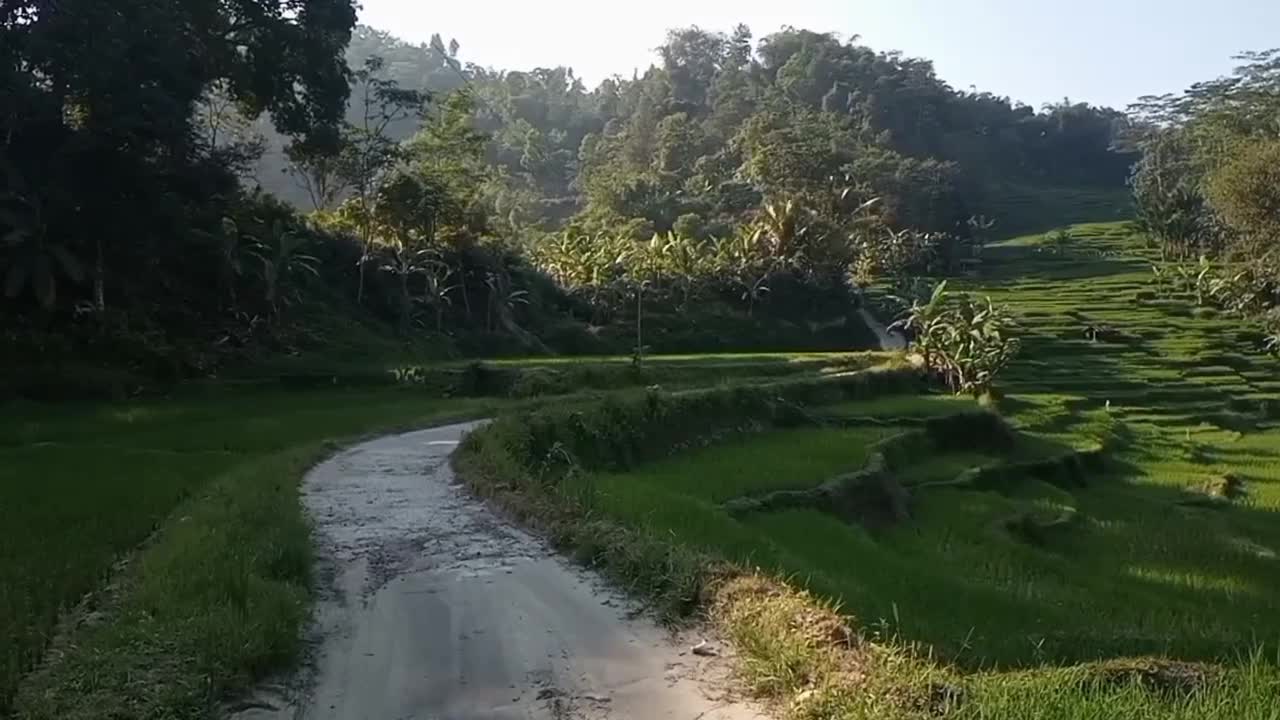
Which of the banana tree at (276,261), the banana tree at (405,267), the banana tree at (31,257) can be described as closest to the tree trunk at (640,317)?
the banana tree at (405,267)

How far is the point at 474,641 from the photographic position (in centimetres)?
650

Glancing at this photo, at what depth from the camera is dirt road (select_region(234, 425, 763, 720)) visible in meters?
5.51

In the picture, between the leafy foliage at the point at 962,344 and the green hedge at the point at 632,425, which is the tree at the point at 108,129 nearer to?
the green hedge at the point at 632,425

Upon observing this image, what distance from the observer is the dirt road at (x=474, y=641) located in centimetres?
551

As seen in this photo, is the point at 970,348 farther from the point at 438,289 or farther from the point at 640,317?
the point at 438,289

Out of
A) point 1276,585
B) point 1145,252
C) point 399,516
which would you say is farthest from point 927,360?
point 1145,252

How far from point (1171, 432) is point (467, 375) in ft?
60.2

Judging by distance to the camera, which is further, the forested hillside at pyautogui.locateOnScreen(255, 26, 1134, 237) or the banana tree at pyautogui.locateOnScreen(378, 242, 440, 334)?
the forested hillside at pyautogui.locateOnScreen(255, 26, 1134, 237)

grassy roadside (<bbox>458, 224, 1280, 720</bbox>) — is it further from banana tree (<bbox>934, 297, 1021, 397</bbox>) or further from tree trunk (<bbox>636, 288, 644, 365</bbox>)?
tree trunk (<bbox>636, 288, 644, 365</bbox>)

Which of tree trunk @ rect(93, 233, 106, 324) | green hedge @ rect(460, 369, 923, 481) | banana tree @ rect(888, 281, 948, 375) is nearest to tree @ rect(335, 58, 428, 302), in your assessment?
tree trunk @ rect(93, 233, 106, 324)

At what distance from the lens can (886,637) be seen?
576cm

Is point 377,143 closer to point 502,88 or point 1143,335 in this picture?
point 1143,335

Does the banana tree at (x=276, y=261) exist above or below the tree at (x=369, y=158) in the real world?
below

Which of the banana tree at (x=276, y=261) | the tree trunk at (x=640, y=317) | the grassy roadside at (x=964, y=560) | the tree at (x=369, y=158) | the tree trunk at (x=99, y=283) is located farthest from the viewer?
the tree trunk at (x=640, y=317)
